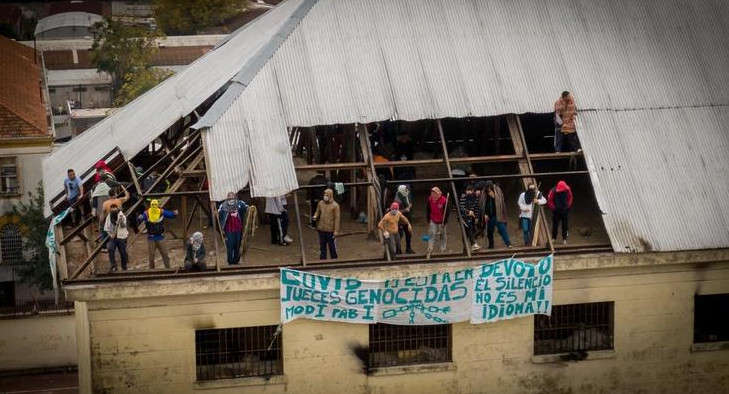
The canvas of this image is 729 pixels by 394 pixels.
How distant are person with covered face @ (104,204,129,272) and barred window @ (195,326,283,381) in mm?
2667

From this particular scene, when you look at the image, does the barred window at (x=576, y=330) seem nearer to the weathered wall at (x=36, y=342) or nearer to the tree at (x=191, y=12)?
the weathered wall at (x=36, y=342)

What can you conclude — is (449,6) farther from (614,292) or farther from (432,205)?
(614,292)

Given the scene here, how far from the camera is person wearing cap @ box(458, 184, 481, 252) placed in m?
26.7

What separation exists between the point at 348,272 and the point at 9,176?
102ft

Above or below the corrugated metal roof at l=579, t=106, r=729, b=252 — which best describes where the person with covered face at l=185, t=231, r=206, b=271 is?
below

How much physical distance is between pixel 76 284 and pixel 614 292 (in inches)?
505

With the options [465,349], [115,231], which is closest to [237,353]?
[115,231]

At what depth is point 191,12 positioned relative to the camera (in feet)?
280

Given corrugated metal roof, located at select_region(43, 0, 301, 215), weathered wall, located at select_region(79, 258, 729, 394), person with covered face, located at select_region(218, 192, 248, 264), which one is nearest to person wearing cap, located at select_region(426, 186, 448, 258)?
weathered wall, located at select_region(79, 258, 729, 394)

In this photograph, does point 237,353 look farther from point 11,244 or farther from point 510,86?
point 11,244

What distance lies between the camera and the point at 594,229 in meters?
29.1

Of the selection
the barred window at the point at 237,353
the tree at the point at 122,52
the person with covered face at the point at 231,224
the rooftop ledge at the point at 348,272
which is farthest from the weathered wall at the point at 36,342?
the tree at the point at 122,52

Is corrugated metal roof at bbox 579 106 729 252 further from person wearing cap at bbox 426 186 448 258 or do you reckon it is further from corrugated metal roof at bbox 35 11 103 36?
corrugated metal roof at bbox 35 11 103 36

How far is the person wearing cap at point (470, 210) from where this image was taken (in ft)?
87.6
